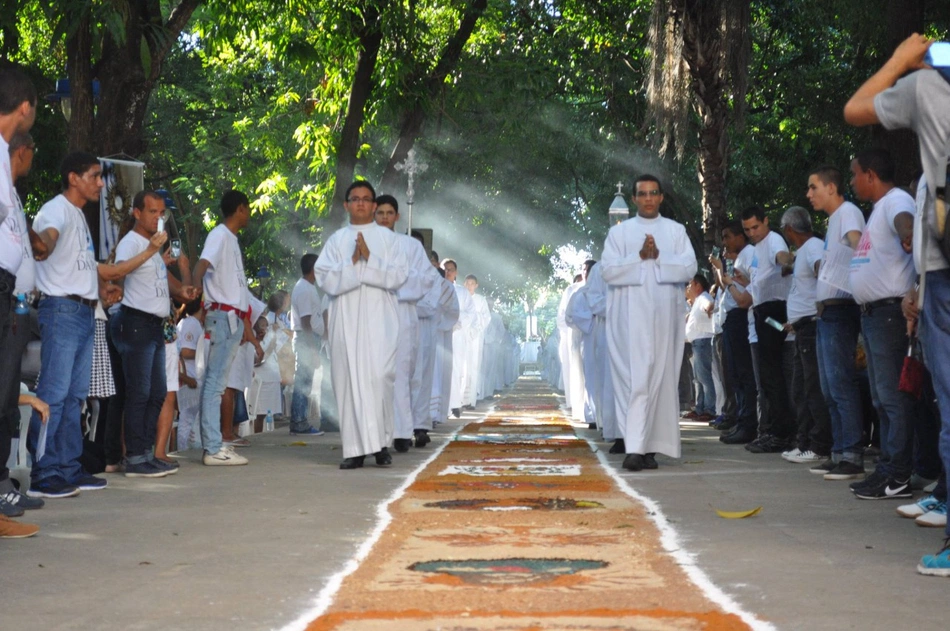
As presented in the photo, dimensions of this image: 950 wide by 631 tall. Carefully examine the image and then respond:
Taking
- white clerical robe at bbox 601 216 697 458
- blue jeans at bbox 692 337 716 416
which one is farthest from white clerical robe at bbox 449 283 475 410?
white clerical robe at bbox 601 216 697 458

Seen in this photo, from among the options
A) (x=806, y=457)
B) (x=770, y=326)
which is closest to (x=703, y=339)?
(x=770, y=326)

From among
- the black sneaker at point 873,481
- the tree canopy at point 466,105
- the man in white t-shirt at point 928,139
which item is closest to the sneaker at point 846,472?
the black sneaker at point 873,481

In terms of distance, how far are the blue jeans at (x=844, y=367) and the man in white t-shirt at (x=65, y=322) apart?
5298 millimetres

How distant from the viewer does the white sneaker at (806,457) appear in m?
12.3

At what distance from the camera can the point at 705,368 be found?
20172 mm

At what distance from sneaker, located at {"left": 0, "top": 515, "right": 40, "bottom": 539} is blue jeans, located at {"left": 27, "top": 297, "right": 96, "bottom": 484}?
6.09 feet

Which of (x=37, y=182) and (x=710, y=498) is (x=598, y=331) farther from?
(x=37, y=182)

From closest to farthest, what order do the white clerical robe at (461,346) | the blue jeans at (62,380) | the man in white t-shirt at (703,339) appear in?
the blue jeans at (62,380) < the man in white t-shirt at (703,339) < the white clerical robe at (461,346)

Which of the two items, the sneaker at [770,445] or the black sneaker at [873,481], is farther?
the sneaker at [770,445]

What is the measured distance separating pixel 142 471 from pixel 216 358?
132 centimetres

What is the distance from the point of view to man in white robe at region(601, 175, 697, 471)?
1156cm

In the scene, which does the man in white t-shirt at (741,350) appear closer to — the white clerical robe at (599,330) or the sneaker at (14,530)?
the white clerical robe at (599,330)

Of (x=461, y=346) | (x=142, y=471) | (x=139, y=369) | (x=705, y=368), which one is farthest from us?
(x=461, y=346)

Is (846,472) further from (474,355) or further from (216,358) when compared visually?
(474,355)
